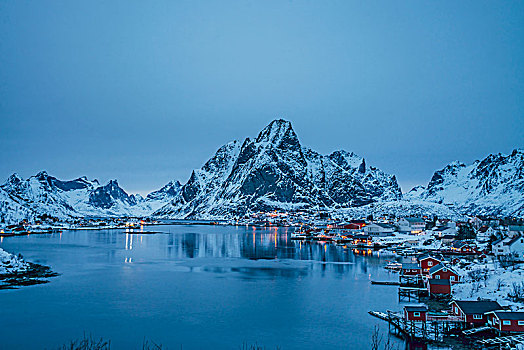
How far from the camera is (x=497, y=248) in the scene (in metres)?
37.9

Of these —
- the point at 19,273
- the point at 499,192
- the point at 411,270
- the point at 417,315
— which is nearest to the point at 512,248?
the point at 411,270

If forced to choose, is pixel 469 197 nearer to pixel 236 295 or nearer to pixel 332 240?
pixel 332 240

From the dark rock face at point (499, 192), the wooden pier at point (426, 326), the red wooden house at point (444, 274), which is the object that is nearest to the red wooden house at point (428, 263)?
the red wooden house at point (444, 274)

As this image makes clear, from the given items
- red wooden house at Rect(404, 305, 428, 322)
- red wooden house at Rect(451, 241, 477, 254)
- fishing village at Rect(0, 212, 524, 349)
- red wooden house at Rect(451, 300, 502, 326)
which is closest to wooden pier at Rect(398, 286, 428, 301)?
fishing village at Rect(0, 212, 524, 349)

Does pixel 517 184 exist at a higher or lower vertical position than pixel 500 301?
higher

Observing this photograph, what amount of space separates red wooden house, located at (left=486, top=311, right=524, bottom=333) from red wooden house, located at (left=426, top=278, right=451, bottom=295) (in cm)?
853

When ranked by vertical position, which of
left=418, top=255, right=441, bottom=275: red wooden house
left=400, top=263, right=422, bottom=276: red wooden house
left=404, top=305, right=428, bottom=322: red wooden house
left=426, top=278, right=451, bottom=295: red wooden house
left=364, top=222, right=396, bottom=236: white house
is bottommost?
left=404, top=305, right=428, bottom=322: red wooden house

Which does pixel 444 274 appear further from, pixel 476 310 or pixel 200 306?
pixel 200 306

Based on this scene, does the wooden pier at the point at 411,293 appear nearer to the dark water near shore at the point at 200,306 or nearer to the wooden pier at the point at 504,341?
the dark water near shore at the point at 200,306

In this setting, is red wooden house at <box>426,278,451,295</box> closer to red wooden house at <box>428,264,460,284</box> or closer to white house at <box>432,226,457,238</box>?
red wooden house at <box>428,264,460,284</box>

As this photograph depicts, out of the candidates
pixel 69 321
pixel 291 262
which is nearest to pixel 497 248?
pixel 291 262

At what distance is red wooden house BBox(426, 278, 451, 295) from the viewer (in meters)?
25.6

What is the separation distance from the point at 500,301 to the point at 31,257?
40149 mm

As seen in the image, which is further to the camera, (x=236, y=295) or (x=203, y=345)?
A: (x=236, y=295)
